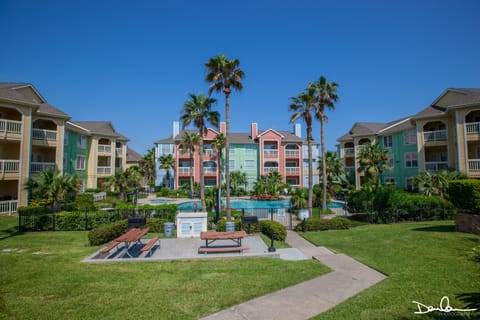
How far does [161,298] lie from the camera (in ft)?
21.4

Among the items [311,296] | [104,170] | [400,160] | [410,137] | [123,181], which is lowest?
[311,296]

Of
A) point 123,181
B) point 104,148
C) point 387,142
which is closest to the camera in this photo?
point 123,181

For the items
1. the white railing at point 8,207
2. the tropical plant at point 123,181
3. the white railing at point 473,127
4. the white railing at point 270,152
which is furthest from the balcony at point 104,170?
the white railing at point 473,127

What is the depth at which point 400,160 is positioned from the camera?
32.7m

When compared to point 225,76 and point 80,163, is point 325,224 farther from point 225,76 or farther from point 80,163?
point 80,163

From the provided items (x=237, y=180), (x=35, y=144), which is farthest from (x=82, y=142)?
(x=237, y=180)

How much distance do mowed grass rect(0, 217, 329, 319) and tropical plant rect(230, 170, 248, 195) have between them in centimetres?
3328

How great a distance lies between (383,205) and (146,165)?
42307 mm

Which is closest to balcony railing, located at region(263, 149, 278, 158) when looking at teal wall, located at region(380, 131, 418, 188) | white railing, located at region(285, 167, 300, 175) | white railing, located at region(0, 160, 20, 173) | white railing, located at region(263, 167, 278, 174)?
white railing, located at region(263, 167, 278, 174)

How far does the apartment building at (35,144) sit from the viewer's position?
21922 mm

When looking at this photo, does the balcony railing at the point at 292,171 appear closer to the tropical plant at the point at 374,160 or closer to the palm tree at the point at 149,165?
the tropical plant at the point at 374,160

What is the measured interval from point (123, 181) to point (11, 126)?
1376cm

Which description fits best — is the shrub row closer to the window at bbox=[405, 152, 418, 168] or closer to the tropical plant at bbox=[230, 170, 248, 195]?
the window at bbox=[405, 152, 418, 168]

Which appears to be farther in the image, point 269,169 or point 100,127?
point 269,169
